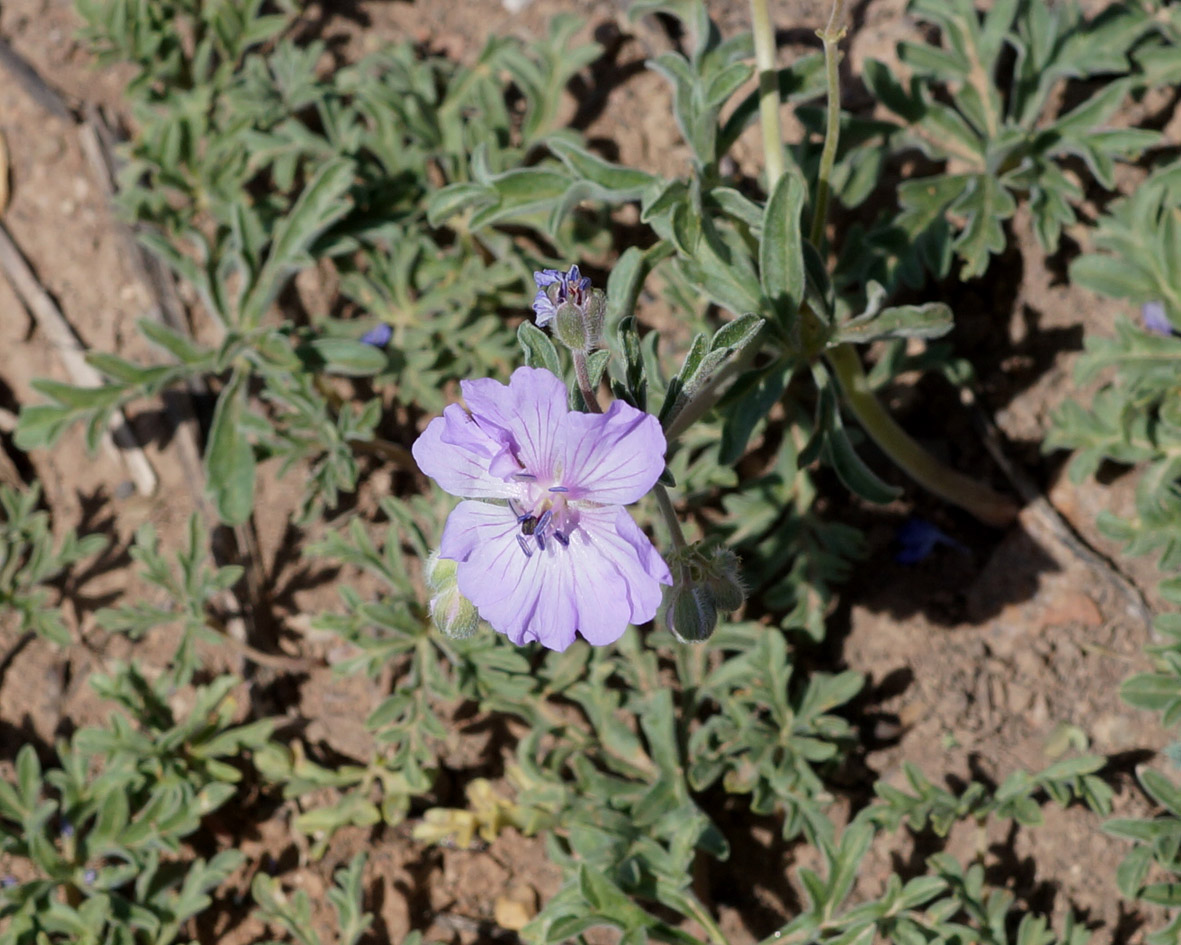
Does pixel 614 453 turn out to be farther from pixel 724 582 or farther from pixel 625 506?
pixel 625 506

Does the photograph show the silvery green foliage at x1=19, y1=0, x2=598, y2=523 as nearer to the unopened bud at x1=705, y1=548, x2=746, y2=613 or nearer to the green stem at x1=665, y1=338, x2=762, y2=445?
the green stem at x1=665, y1=338, x2=762, y2=445

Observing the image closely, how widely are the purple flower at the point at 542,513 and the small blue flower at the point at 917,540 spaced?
214 cm

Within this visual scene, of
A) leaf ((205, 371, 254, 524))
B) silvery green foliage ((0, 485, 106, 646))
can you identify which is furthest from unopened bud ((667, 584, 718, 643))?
silvery green foliage ((0, 485, 106, 646))

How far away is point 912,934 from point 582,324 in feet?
6.59

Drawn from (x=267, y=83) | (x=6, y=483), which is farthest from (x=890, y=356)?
(x=6, y=483)

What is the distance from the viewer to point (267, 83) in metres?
4.72

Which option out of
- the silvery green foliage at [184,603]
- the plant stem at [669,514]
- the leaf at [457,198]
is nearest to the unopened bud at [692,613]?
the plant stem at [669,514]

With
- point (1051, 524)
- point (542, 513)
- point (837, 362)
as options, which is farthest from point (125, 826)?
point (1051, 524)

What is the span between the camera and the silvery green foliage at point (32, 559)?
4398 millimetres

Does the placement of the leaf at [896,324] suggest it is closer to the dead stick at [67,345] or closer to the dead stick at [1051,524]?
the dead stick at [1051,524]

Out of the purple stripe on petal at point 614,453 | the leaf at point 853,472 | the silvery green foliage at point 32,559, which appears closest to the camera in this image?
the purple stripe on petal at point 614,453

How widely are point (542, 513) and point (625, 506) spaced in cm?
54

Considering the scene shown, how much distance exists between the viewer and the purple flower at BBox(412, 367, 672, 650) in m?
2.29

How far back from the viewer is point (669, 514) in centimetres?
255
